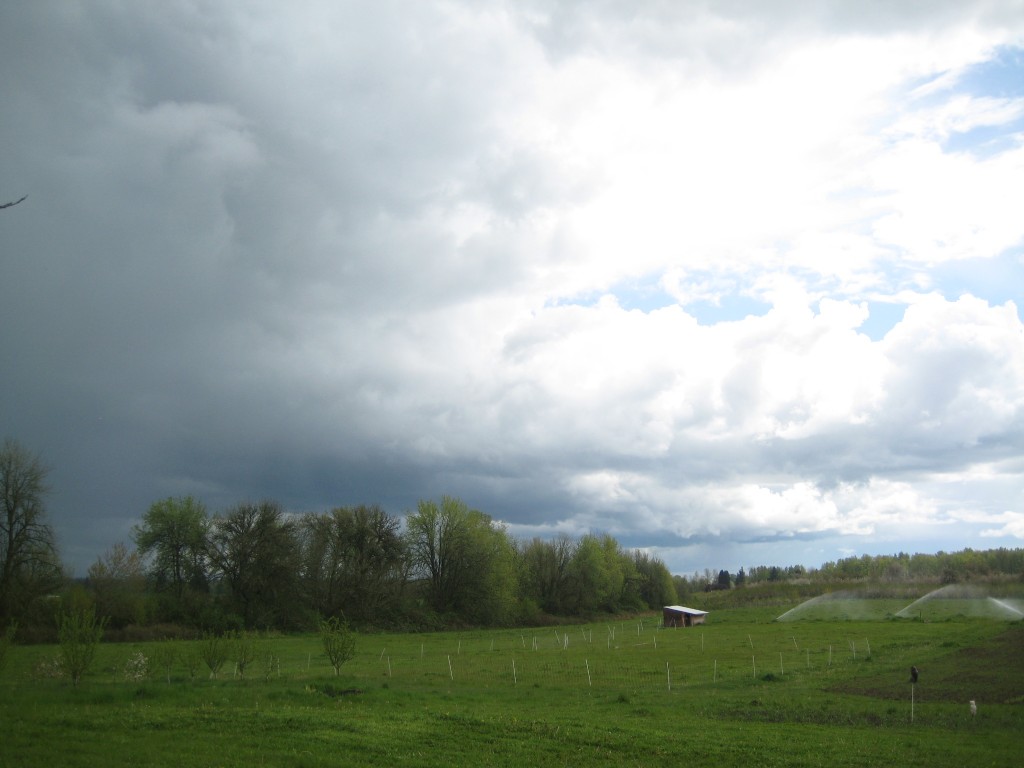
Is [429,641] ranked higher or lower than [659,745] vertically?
lower

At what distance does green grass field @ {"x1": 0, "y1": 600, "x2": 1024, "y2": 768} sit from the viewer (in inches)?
745

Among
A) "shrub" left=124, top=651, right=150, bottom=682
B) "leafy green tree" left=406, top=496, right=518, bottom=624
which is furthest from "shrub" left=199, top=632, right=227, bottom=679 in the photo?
"leafy green tree" left=406, top=496, right=518, bottom=624

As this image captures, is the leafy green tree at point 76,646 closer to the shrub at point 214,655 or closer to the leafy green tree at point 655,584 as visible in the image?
the shrub at point 214,655

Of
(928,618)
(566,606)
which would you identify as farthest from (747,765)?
(566,606)

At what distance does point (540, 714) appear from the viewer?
2636cm

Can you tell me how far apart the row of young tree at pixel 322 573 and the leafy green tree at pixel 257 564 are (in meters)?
0.11

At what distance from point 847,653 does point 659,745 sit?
3996cm

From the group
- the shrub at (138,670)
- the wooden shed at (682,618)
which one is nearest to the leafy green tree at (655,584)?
the wooden shed at (682,618)

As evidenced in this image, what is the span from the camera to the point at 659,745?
21.3 m

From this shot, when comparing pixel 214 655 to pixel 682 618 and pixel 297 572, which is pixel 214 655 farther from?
pixel 682 618

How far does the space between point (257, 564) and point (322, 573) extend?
11.6 meters

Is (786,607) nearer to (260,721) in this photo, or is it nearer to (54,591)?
(54,591)

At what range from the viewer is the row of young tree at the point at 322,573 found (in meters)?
76.7

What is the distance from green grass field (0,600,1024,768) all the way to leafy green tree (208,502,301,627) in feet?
103
